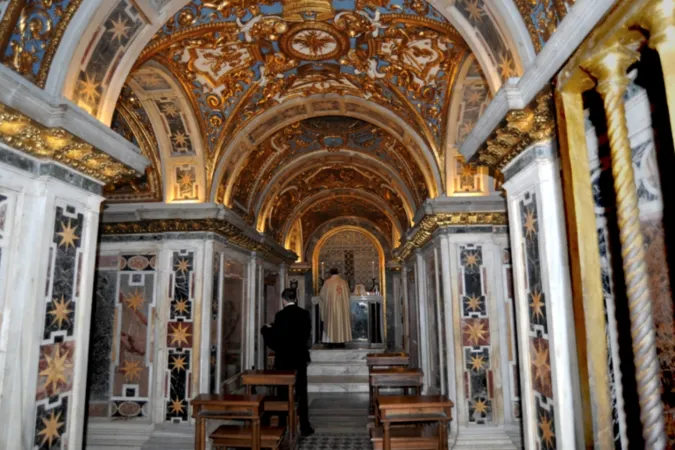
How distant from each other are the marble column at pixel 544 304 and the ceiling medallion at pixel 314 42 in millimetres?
3506

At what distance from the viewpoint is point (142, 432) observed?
7.98 metres

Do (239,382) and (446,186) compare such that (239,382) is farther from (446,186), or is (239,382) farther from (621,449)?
(621,449)

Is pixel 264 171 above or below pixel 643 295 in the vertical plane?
above

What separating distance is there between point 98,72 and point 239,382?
721cm

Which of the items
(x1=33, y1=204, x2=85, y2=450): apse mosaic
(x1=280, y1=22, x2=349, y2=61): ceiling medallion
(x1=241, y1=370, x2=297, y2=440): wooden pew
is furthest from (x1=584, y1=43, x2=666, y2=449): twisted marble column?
(x1=241, y1=370, x2=297, y2=440): wooden pew

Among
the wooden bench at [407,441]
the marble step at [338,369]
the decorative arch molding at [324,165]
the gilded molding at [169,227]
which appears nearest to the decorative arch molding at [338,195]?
the decorative arch molding at [324,165]

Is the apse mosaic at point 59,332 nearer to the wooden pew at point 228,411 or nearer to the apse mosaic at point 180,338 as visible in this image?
the wooden pew at point 228,411

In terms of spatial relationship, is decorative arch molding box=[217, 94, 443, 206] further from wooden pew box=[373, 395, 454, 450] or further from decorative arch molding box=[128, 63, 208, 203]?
wooden pew box=[373, 395, 454, 450]

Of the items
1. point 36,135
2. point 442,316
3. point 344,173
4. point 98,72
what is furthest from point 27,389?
point 344,173

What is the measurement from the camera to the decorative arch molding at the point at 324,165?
37.9ft

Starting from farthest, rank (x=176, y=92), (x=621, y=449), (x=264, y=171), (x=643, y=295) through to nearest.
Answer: (x=264, y=171)
(x=176, y=92)
(x=621, y=449)
(x=643, y=295)

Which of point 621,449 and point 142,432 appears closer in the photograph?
point 621,449

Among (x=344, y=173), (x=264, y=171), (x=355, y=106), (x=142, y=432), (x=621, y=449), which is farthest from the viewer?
(x=344, y=173)

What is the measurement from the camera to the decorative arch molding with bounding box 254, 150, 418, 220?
11.6 metres
